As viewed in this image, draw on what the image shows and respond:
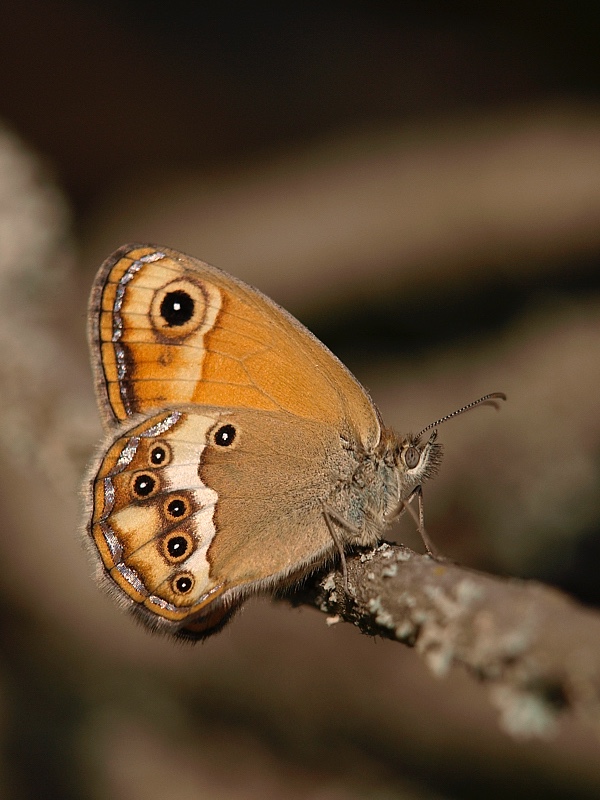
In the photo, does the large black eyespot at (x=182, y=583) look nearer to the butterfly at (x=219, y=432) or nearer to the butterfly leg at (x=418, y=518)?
the butterfly at (x=219, y=432)

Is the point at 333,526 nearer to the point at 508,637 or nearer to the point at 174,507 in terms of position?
the point at 174,507

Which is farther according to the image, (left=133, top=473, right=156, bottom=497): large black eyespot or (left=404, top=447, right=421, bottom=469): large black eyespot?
(left=404, top=447, right=421, bottom=469): large black eyespot

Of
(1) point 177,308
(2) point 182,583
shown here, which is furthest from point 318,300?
(2) point 182,583

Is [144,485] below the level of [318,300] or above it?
below

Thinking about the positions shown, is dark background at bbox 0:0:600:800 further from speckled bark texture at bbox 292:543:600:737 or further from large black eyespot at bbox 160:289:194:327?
speckled bark texture at bbox 292:543:600:737

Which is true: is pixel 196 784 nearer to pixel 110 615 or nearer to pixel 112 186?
pixel 110 615

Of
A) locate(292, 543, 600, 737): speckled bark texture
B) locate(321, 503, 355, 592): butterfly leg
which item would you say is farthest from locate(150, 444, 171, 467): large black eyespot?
locate(292, 543, 600, 737): speckled bark texture

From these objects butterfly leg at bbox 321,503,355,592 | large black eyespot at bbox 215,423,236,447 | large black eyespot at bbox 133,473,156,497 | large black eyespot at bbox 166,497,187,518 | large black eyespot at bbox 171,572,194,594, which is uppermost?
large black eyespot at bbox 215,423,236,447
